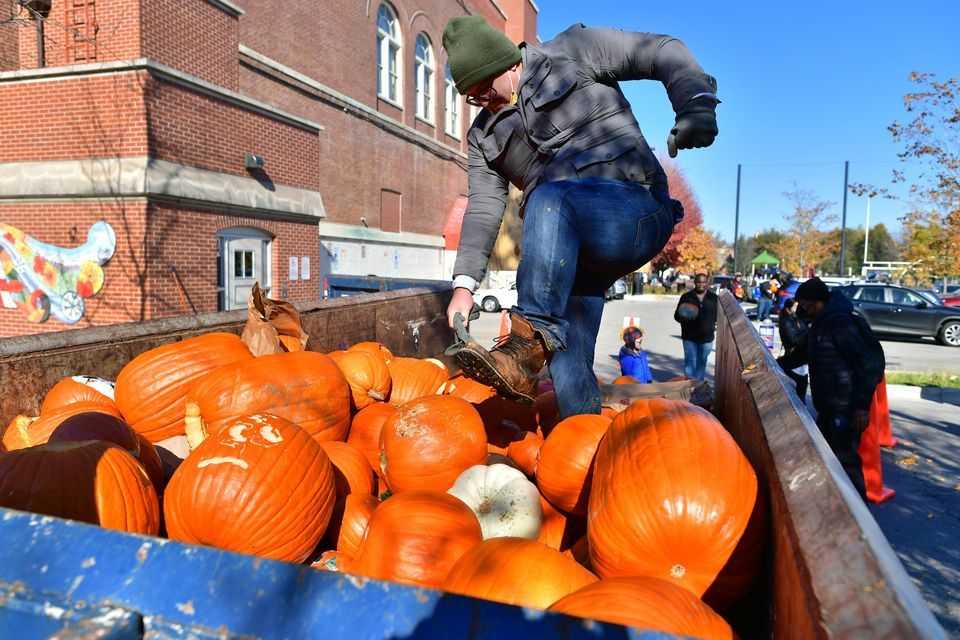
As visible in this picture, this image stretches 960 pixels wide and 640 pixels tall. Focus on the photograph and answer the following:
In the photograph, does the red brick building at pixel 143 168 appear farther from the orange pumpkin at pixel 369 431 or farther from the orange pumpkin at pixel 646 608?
the orange pumpkin at pixel 646 608

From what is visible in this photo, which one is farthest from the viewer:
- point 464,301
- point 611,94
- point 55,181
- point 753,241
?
point 753,241

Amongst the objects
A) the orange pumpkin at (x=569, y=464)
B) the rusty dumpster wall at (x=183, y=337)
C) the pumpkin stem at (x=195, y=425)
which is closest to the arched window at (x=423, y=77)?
the rusty dumpster wall at (x=183, y=337)

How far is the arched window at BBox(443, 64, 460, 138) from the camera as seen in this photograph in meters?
32.3

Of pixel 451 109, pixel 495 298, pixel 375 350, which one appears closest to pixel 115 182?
pixel 375 350

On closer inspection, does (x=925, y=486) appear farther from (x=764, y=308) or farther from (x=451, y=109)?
(x=451, y=109)

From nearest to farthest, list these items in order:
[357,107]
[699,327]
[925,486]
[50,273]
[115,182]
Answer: [925,486], [699,327], [115,182], [50,273], [357,107]

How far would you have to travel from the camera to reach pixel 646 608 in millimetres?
1145

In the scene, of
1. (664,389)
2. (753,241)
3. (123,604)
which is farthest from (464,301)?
(753,241)

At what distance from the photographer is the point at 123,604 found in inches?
39.2

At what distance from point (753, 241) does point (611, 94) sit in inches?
4194

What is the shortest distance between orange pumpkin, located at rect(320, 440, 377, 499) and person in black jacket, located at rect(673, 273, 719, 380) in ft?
26.2

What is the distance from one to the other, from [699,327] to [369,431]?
7.87 metres

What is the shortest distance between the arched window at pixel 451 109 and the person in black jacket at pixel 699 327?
24.5 metres

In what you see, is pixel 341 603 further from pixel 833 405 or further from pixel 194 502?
pixel 833 405
